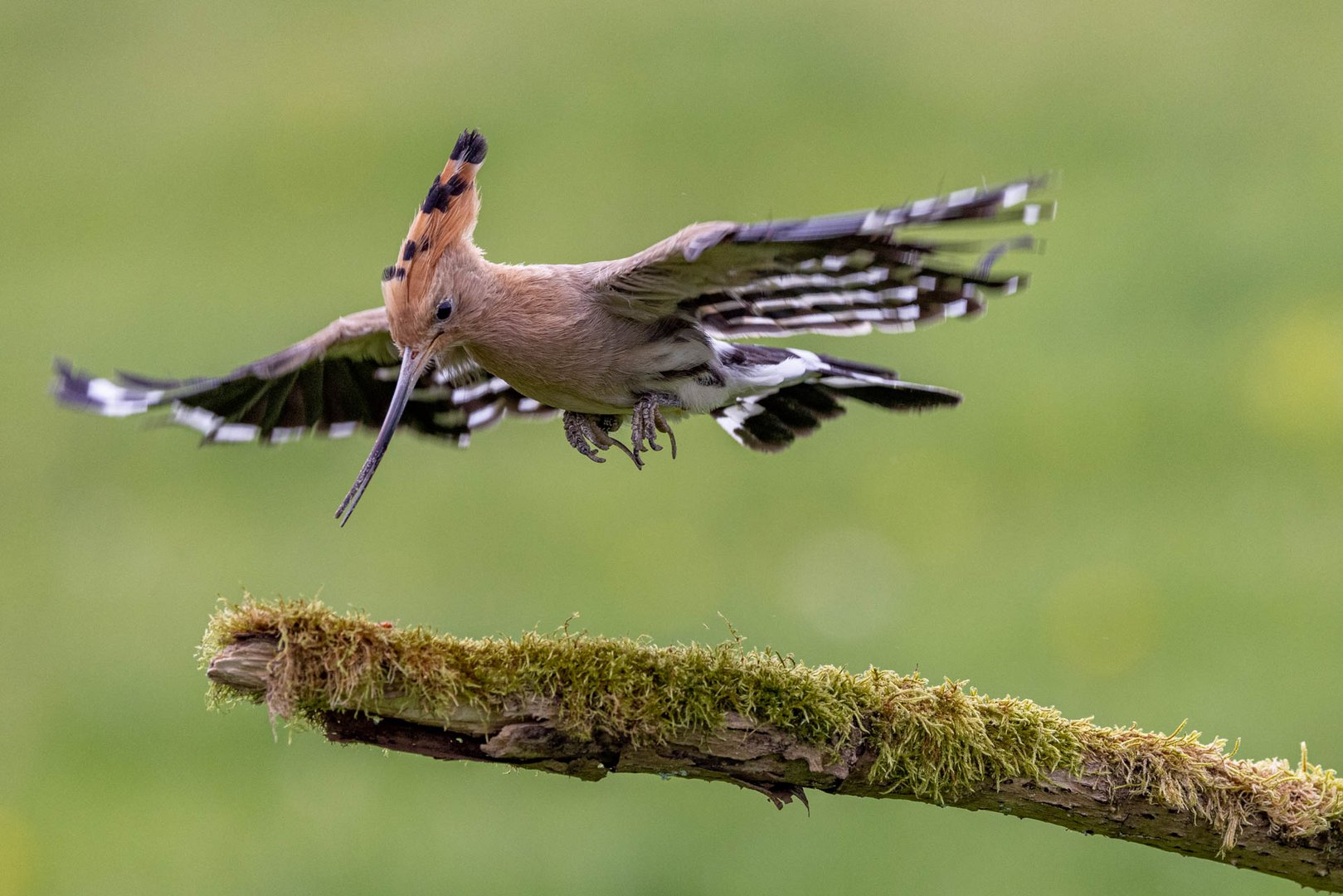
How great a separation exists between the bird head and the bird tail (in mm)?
831

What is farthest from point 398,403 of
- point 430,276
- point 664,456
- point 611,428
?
point 664,456

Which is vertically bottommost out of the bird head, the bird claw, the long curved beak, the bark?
the bark

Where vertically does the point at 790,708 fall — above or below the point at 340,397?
below

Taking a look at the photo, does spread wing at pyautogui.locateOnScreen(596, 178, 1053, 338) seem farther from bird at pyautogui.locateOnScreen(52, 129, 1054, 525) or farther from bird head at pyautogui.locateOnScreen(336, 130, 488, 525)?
bird head at pyautogui.locateOnScreen(336, 130, 488, 525)

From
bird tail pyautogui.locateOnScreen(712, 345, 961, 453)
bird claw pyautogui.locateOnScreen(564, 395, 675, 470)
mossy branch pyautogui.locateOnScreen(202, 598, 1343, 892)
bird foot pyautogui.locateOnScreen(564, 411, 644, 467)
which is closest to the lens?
mossy branch pyautogui.locateOnScreen(202, 598, 1343, 892)

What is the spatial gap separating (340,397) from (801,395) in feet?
4.85

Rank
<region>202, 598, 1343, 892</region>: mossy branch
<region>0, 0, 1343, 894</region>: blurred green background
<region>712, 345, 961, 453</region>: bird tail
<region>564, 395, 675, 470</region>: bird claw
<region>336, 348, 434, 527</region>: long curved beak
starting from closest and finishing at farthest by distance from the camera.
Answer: <region>202, 598, 1343, 892</region>: mossy branch, <region>336, 348, 434, 527</region>: long curved beak, <region>564, 395, 675, 470</region>: bird claw, <region>712, 345, 961, 453</region>: bird tail, <region>0, 0, 1343, 894</region>: blurred green background

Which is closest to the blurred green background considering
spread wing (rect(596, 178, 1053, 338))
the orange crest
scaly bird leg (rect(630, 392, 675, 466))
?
scaly bird leg (rect(630, 392, 675, 466))

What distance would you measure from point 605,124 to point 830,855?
19.3 ft

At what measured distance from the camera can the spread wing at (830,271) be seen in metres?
2.93

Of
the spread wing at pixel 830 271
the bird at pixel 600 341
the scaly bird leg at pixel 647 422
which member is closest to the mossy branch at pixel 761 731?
the bird at pixel 600 341

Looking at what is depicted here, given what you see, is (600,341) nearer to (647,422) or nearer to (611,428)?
(647,422)

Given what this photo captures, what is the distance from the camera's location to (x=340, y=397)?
185 inches

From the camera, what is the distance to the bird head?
3934 mm
